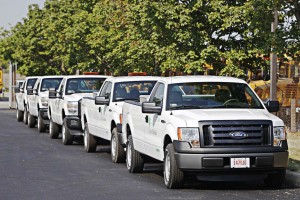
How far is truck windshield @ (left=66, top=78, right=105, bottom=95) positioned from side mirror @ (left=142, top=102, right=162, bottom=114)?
10.9 meters

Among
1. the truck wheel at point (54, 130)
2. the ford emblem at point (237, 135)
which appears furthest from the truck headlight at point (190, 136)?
the truck wheel at point (54, 130)

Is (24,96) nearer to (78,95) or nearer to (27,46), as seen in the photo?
(78,95)

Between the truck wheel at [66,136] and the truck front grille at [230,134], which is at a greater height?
the truck front grille at [230,134]

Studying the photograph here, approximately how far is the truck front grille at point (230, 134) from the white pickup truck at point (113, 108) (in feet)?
16.9

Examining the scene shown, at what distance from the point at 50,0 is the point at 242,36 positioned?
33.9 m

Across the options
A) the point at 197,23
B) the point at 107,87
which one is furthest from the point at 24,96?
the point at 107,87

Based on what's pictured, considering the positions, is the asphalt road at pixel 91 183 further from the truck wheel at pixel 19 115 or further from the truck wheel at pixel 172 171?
the truck wheel at pixel 19 115

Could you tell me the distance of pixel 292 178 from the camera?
1475cm

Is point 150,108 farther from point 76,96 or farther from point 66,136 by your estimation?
point 76,96

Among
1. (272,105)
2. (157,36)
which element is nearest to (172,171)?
(272,105)

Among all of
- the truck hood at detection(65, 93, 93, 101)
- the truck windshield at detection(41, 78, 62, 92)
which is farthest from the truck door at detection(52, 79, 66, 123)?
the truck windshield at detection(41, 78, 62, 92)

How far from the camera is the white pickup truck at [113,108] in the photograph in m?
18.7

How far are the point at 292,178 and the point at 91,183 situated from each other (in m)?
3.39

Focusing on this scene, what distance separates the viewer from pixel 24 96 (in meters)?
36.1
